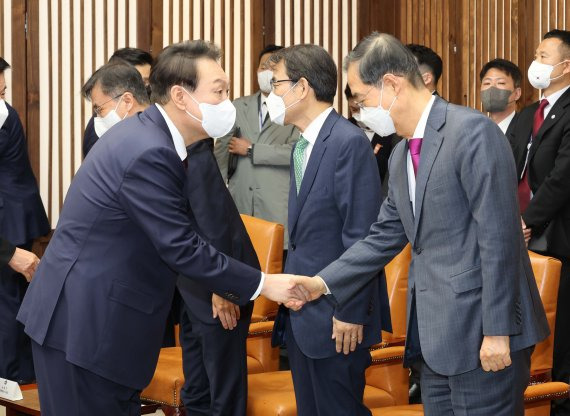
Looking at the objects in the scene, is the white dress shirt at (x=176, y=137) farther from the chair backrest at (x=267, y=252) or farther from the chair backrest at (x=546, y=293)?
the chair backrest at (x=267, y=252)

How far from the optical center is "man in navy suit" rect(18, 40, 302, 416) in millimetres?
2662

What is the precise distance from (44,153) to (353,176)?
11.1ft

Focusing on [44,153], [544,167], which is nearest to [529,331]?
[544,167]

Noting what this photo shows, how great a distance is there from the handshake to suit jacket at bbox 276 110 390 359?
105 mm

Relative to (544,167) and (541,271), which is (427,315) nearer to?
(541,271)

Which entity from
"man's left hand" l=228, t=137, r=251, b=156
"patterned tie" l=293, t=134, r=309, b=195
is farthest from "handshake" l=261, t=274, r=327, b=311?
"man's left hand" l=228, t=137, r=251, b=156

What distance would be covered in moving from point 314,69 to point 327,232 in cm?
58

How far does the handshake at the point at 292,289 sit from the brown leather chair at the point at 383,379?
1.75 ft

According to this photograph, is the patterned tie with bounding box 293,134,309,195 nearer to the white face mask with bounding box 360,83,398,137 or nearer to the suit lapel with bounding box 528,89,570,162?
the white face mask with bounding box 360,83,398,137

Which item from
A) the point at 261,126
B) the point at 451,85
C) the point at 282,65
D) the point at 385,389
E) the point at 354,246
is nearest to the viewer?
the point at 354,246

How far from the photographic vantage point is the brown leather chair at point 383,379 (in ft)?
11.9

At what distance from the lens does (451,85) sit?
693 cm

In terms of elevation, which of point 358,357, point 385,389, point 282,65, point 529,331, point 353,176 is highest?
point 282,65

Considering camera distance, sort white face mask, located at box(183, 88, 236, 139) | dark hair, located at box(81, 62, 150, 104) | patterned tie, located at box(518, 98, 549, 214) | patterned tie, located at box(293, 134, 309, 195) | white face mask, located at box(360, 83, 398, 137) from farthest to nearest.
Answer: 1. patterned tie, located at box(518, 98, 549, 214)
2. dark hair, located at box(81, 62, 150, 104)
3. patterned tie, located at box(293, 134, 309, 195)
4. white face mask, located at box(183, 88, 236, 139)
5. white face mask, located at box(360, 83, 398, 137)
